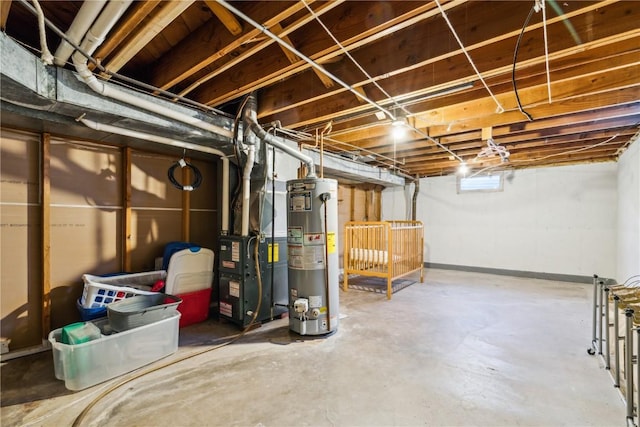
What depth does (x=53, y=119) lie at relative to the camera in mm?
2432

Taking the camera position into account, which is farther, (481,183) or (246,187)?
(481,183)

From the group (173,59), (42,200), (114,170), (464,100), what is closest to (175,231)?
(114,170)

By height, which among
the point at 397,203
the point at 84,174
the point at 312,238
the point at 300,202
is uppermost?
the point at 84,174

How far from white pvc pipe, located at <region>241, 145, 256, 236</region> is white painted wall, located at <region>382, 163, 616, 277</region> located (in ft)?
17.5

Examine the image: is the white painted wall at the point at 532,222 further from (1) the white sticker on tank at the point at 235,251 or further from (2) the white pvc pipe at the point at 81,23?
(2) the white pvc pipe at the point at 81,23

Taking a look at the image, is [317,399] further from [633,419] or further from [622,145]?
[622,145]

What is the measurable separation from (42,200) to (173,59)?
188 cm

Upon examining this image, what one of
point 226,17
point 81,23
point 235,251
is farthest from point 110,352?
point 226,17

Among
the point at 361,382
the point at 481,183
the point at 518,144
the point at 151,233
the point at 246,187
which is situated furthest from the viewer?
the point at 481,183

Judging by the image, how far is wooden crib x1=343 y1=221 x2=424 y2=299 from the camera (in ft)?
15.8

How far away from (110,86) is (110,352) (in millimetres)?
1971

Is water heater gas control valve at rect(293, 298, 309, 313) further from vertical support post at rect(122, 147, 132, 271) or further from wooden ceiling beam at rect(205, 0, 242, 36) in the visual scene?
wooden ceiling beam at rect(205, 0, 242, 36)

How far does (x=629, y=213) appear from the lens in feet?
13.8

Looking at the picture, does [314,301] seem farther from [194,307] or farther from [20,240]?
[20,240]
